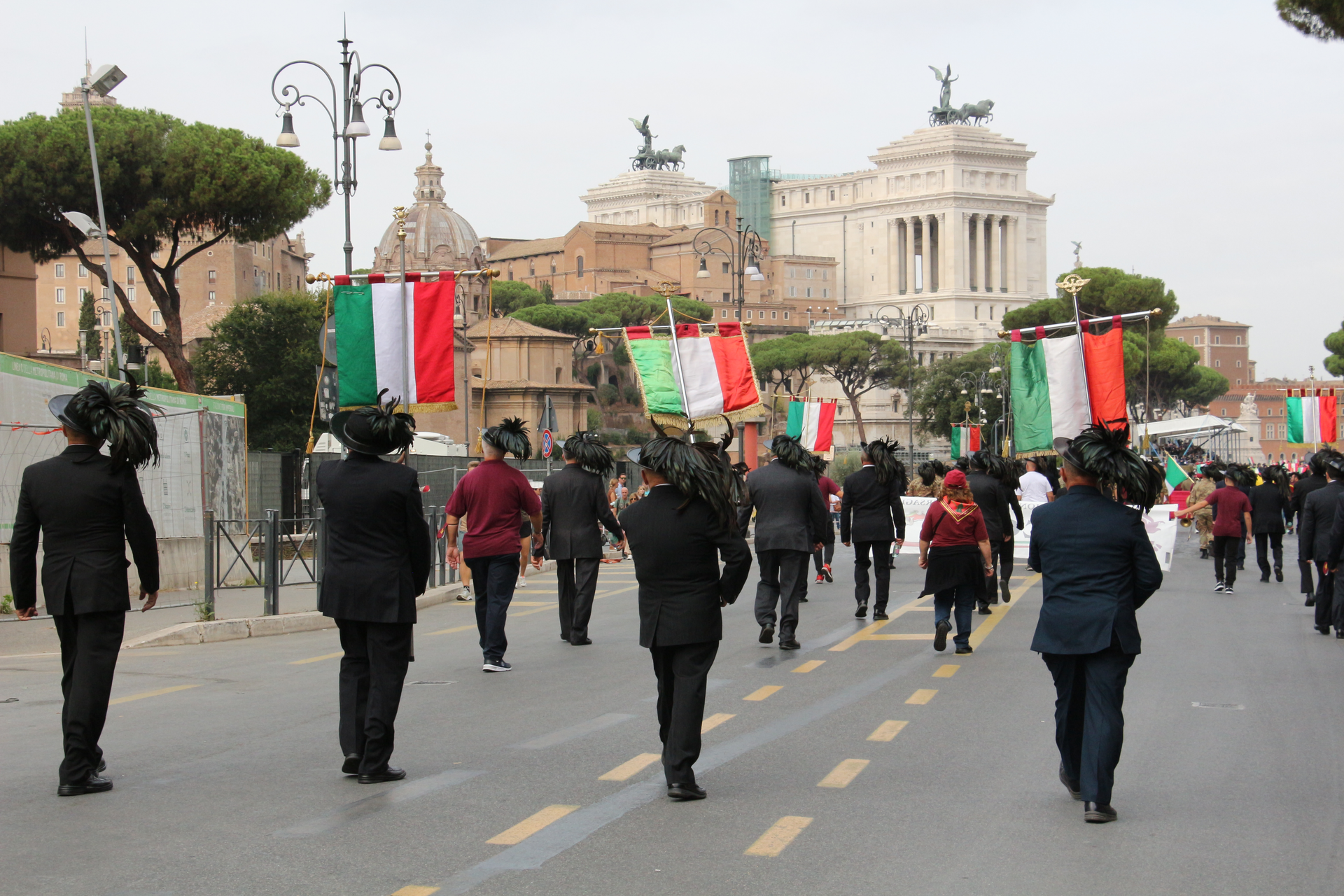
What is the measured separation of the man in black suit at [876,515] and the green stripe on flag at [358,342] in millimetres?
5697

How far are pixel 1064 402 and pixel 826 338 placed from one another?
99.7 m

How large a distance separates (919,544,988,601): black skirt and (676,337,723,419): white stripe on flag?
10.0m

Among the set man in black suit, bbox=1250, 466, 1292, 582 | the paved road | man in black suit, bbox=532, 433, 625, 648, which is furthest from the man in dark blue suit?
man in black suit, bbox=1250, 466, 1292, 582

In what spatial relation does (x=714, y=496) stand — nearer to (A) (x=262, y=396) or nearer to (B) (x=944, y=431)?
(A) (x=262, y=396)

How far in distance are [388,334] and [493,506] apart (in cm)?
610

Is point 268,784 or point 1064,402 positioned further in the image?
point 1064,402


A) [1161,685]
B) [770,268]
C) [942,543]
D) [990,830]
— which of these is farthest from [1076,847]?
[770,268]

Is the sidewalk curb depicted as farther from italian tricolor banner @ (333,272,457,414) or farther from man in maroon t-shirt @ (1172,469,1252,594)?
man in maroon t-shirt @ (1172,469,1252,594)

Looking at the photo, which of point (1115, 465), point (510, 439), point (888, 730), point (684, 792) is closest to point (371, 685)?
point (684, 792)

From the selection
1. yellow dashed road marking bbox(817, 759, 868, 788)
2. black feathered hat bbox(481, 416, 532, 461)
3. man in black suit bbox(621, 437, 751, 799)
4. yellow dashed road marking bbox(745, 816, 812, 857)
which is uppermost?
black feathered hat bbox(481, 416, 532, 461)

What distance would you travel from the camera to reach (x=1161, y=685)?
33.6 ft

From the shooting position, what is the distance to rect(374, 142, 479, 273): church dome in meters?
110

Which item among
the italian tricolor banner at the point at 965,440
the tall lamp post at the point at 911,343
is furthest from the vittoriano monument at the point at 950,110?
the italian tricolor banner at the point at 965,440

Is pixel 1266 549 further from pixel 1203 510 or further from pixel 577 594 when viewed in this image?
pixel 577 594
